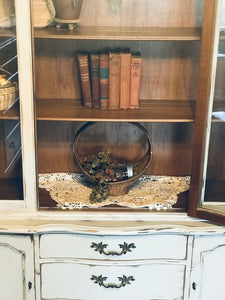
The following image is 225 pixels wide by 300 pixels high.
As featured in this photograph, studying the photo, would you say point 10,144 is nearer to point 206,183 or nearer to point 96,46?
point 96,46

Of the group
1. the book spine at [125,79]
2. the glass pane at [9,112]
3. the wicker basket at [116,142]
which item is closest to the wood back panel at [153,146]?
the wicker basket at [116,142]

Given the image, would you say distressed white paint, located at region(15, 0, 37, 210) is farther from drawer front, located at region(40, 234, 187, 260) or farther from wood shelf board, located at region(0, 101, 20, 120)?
drawer front, located at region(40, 234, 187, 260)

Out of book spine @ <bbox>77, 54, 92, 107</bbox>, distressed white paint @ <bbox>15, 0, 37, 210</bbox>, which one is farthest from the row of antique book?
distressed white paint @ <bbox>15, 0, 37, 210</bbox>

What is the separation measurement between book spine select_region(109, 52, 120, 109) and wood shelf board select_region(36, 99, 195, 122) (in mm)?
46

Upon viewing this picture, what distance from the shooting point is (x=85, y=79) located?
209cm

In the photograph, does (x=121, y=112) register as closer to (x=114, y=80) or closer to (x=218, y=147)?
(x=114, y=80)

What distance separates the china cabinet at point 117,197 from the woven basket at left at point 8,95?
2 centimetres

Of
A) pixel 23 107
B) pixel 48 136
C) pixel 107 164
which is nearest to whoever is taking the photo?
pixel 23 107

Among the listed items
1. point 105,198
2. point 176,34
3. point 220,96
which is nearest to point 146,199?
point 105,198

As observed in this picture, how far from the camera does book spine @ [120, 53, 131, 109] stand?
2.03 meters

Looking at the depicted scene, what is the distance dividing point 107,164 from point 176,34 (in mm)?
686

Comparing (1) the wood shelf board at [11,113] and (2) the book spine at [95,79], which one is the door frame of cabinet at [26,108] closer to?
(1) the wood shelf board at [11,113]

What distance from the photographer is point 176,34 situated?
1979 mm

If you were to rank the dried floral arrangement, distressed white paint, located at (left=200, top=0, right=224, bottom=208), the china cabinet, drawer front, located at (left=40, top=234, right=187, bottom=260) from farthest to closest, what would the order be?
the dried floral arrangement, drawer front, located at (left=40, top=234, right=187, bottom=260), the china cabinet, distressed white paint, located at (left=200, top=0, right=224, bottom=208)
